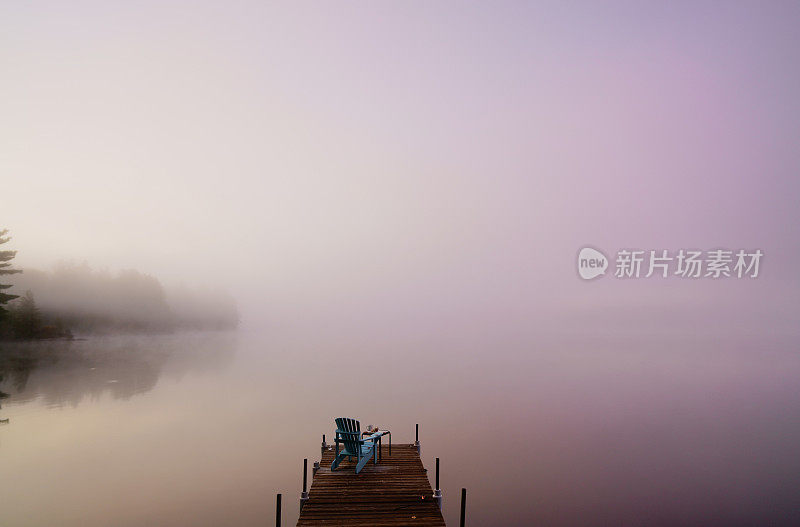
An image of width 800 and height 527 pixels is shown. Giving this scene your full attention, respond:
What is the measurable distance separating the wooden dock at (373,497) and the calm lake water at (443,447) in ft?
7.90

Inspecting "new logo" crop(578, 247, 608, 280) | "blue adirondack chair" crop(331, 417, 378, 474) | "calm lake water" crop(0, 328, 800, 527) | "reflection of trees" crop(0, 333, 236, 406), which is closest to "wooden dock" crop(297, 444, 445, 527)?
"blue adirondack chair" crop(331, 417, 378, 474)

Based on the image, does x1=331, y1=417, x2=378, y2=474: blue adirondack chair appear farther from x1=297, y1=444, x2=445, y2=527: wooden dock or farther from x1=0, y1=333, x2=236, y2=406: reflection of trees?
x1=0, y1=333, x2=236, y2=406: reflection of trees

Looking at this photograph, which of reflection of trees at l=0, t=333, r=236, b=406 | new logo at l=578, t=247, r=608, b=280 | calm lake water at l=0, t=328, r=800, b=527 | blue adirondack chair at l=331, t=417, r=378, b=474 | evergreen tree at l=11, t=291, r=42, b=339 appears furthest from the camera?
evergreen tree at l=11, t=291, r=42, b=339

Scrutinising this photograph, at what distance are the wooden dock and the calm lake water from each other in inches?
94.9

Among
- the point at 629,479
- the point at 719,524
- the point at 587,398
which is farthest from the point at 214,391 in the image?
the point at 719,524

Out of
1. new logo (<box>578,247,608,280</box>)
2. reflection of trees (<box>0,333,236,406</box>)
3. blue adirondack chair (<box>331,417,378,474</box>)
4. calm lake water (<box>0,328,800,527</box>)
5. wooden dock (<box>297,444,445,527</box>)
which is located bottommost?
reflection of trees (<box>0,333,236,406</box>)

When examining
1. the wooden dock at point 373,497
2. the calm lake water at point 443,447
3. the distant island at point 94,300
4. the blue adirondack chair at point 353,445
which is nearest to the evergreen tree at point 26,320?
the distant island at point 94,300

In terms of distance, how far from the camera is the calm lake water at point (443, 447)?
48.4ft

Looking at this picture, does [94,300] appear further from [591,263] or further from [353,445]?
[353,445]

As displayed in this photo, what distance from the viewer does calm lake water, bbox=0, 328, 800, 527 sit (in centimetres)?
1477

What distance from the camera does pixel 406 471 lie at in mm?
13227

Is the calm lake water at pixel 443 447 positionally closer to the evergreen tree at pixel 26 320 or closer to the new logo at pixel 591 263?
the new logo at pixel 591 263

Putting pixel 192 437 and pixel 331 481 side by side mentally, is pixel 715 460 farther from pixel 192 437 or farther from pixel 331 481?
pixel 192 437

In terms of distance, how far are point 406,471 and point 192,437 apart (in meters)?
15.5
